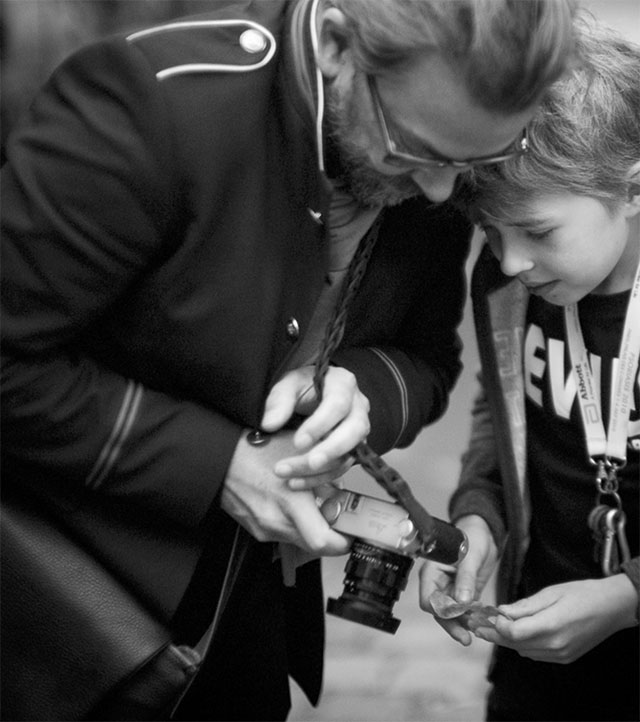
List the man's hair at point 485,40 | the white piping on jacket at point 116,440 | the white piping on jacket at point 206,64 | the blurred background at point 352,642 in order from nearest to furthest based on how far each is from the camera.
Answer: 1. the man's hair at point 485,40
2. the white piping on jacket at point 206,64
3. the white piping on jacket at point 116,440
4. the blurred background at point 352,642

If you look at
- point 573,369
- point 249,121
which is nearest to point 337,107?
point 249,121

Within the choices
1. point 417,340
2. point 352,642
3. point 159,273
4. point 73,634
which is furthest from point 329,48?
point 352,642

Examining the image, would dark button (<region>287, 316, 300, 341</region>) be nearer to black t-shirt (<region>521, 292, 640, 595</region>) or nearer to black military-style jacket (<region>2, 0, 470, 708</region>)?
black military-style jacket (<region>2, 0, 470, 708</region>)

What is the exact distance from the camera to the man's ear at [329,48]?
1.58 meters

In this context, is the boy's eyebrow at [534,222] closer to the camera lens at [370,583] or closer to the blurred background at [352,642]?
the camera lens at [370,583]

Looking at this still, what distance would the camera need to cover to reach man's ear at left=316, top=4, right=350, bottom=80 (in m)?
1.58

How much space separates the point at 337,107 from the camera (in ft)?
5.31

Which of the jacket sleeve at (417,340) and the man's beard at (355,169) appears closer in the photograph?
the man's beard at (355,169)

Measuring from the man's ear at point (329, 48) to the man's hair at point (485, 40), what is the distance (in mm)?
65

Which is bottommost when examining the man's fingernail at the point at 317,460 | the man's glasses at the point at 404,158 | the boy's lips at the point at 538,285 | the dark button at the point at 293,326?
the man's fingernail at the point at 317,460

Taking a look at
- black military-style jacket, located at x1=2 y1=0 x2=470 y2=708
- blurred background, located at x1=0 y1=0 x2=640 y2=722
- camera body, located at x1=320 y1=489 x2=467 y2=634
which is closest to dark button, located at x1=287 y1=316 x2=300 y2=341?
black military-style jacket, located at x1=2 y1=0 x2=470 y2=708

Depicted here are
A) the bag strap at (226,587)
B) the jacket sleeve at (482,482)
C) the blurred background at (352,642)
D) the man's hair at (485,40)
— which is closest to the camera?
the man's hair at (485,40)

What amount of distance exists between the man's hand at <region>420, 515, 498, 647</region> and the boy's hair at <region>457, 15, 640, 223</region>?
58cm

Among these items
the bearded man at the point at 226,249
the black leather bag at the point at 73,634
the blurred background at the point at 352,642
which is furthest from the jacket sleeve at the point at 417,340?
the blurred background at the point at 352,642
